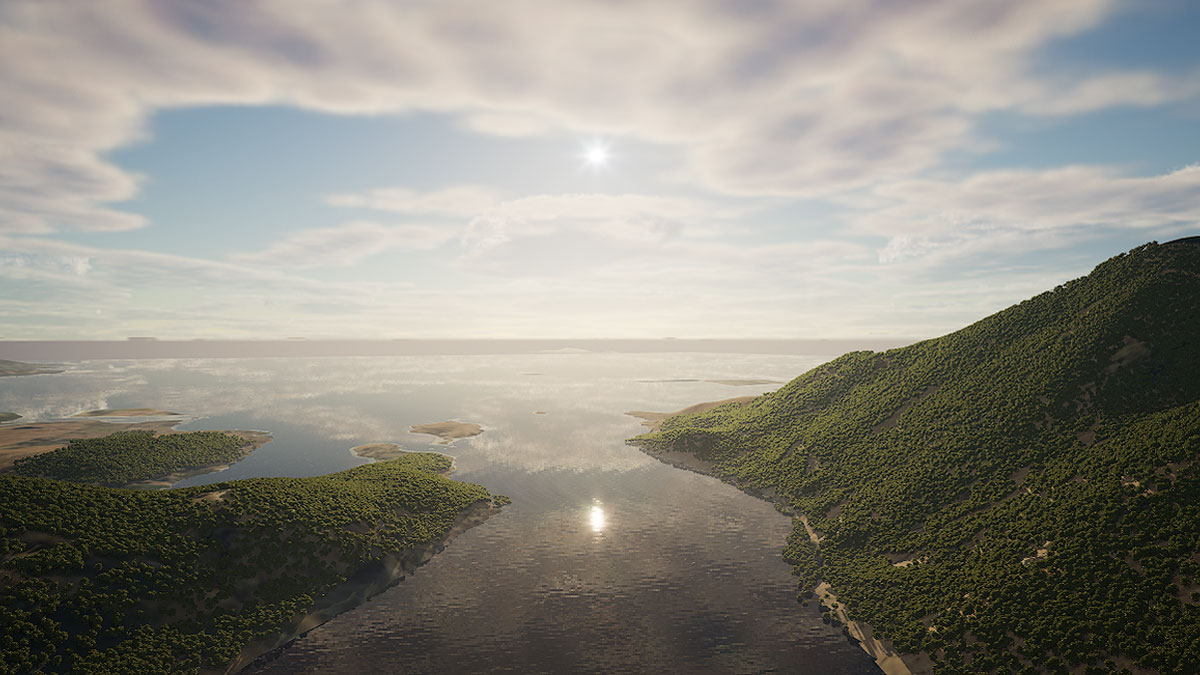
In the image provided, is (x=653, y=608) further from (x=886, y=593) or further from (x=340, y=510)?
(x=340, y=510)

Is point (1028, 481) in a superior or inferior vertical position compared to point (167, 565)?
superior

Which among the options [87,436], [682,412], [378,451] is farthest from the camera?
[682,412]

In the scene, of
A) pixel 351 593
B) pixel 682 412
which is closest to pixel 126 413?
pixel 351 593

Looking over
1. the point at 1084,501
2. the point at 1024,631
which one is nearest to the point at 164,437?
the point at 1024,631

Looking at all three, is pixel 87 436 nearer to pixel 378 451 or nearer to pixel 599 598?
pixel 378 451

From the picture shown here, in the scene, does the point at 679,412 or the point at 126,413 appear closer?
the point at 679,412

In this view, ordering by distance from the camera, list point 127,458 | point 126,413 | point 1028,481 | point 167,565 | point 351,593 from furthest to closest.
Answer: point 126,413 → point 127,458 → point 1028,481 → point 351,593 → point 167,565
